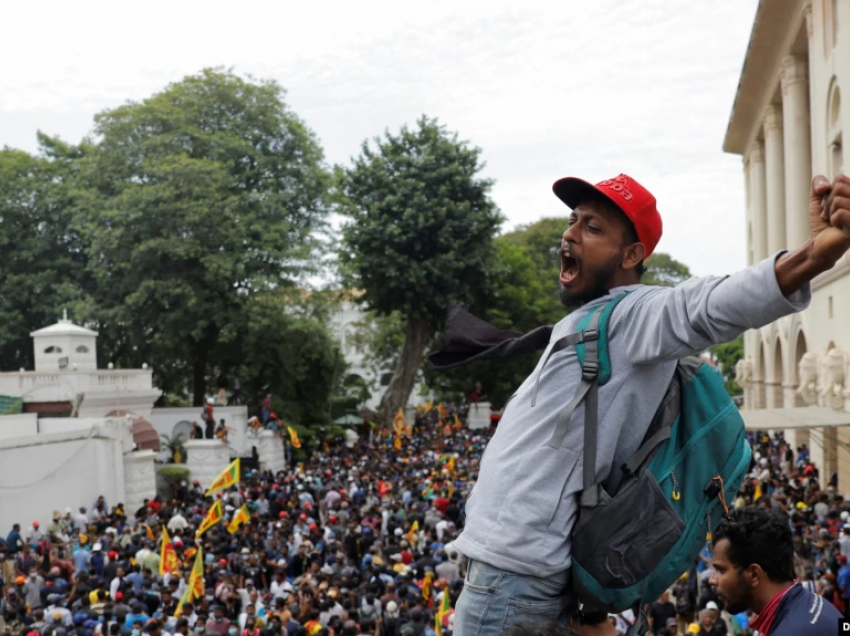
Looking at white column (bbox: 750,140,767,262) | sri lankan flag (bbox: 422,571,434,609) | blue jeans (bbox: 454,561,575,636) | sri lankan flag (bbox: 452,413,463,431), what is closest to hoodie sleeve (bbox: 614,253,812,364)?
blue jeans (bbox: 454,561,575,636)

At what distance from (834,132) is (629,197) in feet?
61.1

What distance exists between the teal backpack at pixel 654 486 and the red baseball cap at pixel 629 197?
0.77ft

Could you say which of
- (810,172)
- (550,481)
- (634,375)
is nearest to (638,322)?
(634,375)

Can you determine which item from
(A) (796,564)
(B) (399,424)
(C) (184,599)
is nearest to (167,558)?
(C) (184,599)

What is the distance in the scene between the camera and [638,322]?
2.40 metres

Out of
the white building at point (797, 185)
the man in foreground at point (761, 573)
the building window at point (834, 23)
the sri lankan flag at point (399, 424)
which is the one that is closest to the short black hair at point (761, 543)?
the man in foreground at point (761, 573)

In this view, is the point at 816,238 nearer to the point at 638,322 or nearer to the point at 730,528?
the point at 638,322

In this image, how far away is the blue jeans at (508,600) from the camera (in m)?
2.46

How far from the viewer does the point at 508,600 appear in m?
2.46

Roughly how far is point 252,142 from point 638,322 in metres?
33.9

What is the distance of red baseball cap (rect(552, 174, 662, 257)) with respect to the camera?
8.53 ft

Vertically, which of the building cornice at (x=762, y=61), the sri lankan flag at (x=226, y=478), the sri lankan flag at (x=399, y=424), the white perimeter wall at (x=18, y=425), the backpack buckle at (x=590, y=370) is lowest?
the sri lankan flag at (x=399, y=424)

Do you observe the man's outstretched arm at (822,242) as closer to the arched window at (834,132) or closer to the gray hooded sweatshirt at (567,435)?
the gray hooded sweatshirt at (567,435)

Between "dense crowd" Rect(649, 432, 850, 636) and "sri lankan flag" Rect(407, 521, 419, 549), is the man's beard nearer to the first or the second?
"dense crowd" Rect(649, 432, 850, 636)
